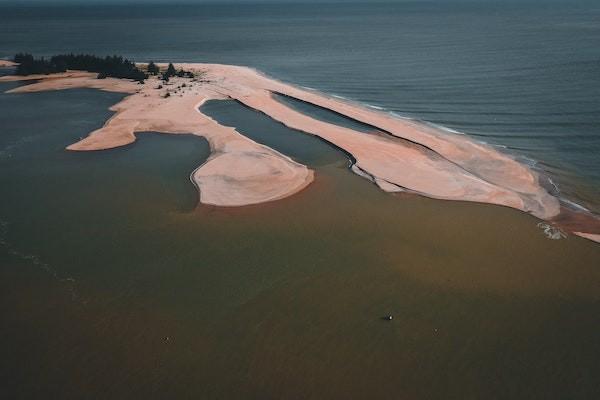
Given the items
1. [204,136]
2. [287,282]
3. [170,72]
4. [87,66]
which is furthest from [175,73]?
[287,282]

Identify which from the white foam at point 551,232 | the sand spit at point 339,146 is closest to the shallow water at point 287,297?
the white foam at point 551,232

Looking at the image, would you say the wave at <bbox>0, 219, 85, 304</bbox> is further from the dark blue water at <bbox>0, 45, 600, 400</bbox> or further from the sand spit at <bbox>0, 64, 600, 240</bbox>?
the sand spit at <bbox>0, 64, 600, 240</bbox>

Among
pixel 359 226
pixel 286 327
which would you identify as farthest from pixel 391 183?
pixel 286 327

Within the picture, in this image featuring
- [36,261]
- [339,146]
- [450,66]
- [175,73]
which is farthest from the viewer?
[450,66]

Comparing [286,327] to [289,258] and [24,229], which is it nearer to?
[289,258]

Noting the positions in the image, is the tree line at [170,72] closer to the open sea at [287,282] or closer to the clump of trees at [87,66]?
the clump of trees at [87,66]

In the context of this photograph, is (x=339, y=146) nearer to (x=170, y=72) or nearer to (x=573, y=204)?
(x=573, y=204)
